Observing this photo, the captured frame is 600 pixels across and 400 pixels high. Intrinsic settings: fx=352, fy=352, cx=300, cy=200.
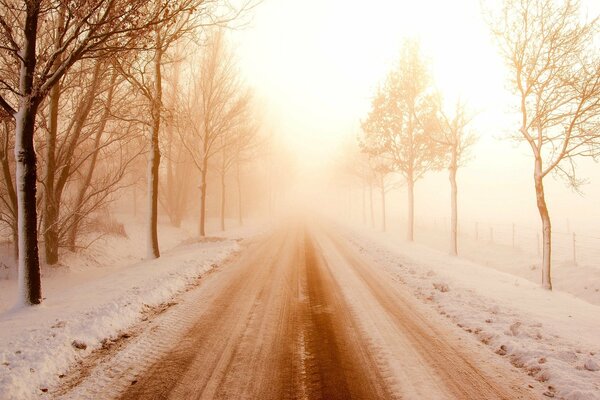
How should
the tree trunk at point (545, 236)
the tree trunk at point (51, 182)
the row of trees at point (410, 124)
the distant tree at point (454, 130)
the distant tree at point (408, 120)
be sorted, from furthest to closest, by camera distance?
1. the distant tree at point (408, 120)
2. the row of trees at point (410, 124)
3. the distant tree at point (454, 130)
4. the tree trunk at point (51, 182)
5. the tree trunk at point (545, 236)

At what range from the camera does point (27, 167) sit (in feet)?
22.8

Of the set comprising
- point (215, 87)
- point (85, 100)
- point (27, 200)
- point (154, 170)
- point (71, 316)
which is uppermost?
point (215, 87)

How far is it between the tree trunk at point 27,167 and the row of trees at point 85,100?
0.02 m

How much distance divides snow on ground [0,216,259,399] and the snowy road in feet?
1.50

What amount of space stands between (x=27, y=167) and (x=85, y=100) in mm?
7356

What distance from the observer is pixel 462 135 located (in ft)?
57.7

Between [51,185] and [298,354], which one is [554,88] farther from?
[51,185]

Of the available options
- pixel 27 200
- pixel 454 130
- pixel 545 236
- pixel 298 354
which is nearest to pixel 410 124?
pixel 454 130

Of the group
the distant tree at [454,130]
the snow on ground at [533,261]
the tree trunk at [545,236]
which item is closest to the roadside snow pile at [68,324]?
the tree trunk at [545,236]

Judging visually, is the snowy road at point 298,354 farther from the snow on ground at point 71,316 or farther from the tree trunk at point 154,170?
the tree trunk at point 154,170

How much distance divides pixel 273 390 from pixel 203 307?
143 inches

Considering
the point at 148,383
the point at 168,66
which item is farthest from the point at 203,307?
the point at 168,66

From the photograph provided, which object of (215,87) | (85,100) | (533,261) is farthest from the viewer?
(215,87)

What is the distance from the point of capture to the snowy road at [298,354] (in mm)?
3971
